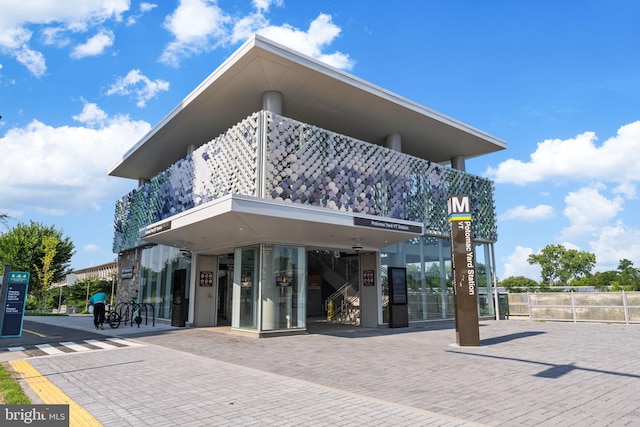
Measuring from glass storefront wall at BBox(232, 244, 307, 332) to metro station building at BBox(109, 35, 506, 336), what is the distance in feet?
0.14

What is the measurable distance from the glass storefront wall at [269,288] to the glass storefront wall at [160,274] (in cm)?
Answer: 381

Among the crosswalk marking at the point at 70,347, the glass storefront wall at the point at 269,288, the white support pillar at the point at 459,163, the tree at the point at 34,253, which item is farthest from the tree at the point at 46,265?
the white support pillar at the point at 459,163

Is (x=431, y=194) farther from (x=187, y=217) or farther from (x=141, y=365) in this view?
(x=141, y=365)

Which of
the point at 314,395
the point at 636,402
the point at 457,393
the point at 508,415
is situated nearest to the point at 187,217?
the point at 314,395

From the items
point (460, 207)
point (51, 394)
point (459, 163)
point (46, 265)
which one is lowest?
point (51, 394)

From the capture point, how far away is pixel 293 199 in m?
11.9

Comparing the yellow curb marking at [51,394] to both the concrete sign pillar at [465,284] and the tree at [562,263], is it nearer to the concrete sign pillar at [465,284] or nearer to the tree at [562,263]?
the concrete sign pillar at [465,284]

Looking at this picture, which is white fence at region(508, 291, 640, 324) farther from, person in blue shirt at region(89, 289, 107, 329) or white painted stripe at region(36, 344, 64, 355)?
white painted stripe at region(36, 344, 64, 355)

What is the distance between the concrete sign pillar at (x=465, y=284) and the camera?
10047mm

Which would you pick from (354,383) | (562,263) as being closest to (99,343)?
(354,383)

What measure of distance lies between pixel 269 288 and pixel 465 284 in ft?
18.1

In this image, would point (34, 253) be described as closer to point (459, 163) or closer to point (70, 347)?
point (70, 347)

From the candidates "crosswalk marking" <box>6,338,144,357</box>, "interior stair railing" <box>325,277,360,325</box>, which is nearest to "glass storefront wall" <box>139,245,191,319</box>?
"crosswalk marking" <box>6,338,144,357</box>

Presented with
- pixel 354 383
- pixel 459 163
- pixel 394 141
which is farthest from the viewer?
pixel 459 163
